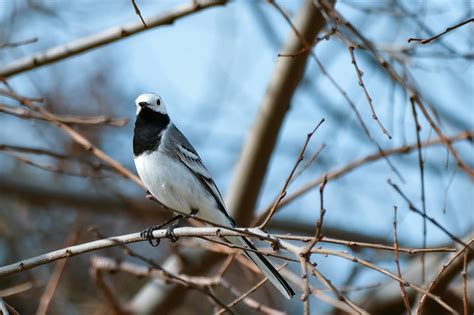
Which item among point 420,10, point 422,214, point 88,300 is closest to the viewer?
point 422,214

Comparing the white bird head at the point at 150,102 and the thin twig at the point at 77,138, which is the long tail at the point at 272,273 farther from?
the white bird head at the point at 150,102

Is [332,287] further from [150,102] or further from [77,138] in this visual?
[150,102]

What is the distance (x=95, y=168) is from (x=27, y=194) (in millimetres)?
2394

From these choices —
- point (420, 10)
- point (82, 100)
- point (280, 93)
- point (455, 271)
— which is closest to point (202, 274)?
point (280, 93)

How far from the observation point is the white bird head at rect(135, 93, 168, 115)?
451 cm

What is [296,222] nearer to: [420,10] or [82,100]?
[420,10]

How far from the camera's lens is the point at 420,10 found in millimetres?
4809

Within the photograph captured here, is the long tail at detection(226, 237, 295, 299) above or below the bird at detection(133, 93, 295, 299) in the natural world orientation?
below

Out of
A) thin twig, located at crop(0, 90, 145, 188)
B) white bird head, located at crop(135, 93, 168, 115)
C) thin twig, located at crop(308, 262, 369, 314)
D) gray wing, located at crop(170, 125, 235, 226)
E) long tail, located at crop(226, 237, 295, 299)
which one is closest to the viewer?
thin twig, located at crop(308, 262, 369, 314)

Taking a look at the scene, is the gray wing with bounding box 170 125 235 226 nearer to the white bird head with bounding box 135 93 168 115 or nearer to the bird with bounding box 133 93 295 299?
the bird with bounding box 133 93 295 299

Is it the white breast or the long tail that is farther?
the white breast

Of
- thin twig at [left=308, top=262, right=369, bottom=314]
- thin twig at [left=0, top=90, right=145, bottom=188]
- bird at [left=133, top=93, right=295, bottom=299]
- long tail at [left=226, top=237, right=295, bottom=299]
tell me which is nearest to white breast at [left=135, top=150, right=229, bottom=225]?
bird at [left=133, top=93, right=295, bottom=299]

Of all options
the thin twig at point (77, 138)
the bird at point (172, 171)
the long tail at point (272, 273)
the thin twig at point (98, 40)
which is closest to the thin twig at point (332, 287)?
the long tail at point (272, 273)

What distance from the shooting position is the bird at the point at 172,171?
4.14 metres
